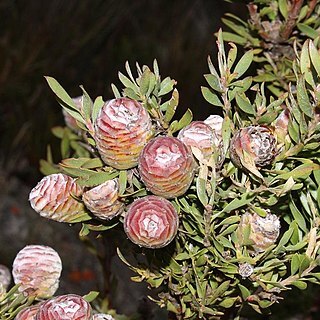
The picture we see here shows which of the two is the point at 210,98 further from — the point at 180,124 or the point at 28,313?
the point at 28,313

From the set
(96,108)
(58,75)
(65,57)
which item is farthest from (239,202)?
(65,57)

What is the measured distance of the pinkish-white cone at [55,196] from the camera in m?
0.52

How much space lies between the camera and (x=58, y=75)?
2.95 m

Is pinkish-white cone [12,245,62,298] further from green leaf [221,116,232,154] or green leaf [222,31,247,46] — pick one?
green leaf [222,31,247,46]

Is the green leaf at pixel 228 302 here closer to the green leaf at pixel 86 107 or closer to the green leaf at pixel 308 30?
the green leaf at pixel 86 107

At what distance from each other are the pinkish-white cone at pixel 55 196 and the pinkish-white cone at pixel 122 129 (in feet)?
0.19

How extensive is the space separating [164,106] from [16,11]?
280cm

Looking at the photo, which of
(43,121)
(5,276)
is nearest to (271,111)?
(5,276)

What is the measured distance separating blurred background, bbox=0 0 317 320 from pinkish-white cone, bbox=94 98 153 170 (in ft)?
6.34

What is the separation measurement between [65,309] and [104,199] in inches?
3.4

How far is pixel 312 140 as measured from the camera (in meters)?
0.52

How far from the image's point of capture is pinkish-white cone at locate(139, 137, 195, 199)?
1.50 ft

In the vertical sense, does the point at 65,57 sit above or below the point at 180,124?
above

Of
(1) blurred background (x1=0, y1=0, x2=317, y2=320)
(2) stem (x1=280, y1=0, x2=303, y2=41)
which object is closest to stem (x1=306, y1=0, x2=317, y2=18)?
(2) stem (x1=280, y1=0, x2=303, y2=41)
